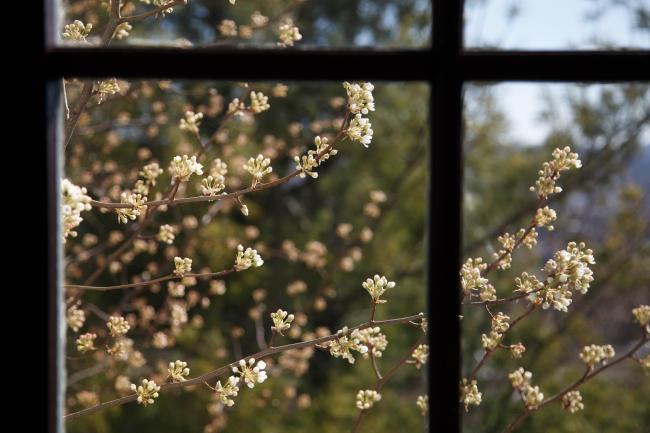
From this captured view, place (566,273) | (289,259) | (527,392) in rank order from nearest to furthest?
1. (566,273)
2. (527,392)
3. (289,259)

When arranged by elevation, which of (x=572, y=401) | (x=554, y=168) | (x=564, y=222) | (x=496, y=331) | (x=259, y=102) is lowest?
(x=572, y=401)

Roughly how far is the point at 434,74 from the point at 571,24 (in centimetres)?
276

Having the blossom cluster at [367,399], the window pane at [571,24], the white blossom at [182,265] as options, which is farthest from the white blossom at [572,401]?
the window pane at [571,24]

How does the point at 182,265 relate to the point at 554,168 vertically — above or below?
below

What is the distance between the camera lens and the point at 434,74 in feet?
1.70

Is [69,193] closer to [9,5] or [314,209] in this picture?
[9,5]

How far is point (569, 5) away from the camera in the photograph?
2908 mm

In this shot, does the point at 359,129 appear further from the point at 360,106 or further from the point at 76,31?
the point at 76,31

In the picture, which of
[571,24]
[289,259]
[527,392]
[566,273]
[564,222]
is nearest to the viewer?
[566,273]

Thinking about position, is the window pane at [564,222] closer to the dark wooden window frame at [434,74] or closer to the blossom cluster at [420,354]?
the blossom cluster at [420,354]

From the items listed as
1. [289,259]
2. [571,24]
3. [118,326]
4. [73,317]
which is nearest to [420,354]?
[118,326]

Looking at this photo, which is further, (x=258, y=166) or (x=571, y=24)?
(x=571, y=24)

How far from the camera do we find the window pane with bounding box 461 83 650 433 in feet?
10.4

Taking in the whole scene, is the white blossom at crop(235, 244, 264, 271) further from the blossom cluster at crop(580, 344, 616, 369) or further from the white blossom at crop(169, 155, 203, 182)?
the blossom cluster at crop(580, 344, 616, 369)
